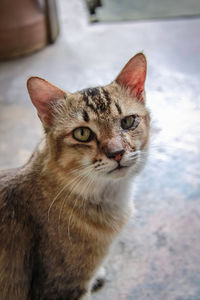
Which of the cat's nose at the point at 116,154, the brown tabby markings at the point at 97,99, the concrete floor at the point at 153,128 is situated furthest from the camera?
the concrete floor at the point at 153,128

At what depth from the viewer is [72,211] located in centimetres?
184

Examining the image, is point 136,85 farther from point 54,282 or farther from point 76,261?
point 54,282

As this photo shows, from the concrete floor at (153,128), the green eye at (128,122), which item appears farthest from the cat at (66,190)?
the concrete floor at (153,128)

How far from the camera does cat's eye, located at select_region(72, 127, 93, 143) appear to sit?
5.66 ft

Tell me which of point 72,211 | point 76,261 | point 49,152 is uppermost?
point 49,152

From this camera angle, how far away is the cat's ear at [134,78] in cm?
182

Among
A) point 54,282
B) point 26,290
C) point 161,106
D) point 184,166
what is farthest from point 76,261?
point 161,106

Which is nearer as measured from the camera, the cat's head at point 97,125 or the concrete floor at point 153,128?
the cat's head at point 97,125

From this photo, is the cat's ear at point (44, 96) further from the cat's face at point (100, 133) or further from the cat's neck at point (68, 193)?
the cat's neck at point (68, 193)

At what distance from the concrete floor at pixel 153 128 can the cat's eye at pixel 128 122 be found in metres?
0.23

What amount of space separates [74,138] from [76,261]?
1.97 feet

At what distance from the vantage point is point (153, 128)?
10.9 ft

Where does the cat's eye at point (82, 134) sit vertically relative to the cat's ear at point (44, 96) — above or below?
below

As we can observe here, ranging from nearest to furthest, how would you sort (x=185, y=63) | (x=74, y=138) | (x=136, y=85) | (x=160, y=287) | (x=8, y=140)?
1. (x=74, y=138)
2. (x=136, y=85)
3. (x=160, y=287)
4. (x=8, y=140)
5. (x=185, y=63)
